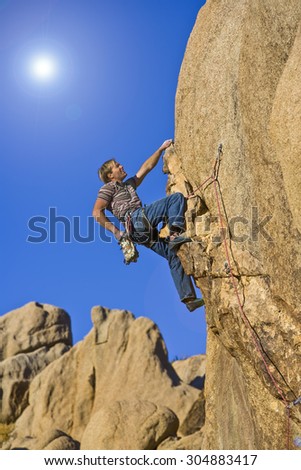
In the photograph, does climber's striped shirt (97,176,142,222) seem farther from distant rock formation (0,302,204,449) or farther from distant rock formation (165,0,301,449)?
distant rock formation (0,302,204,449)

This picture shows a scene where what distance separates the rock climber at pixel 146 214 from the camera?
29.9ft

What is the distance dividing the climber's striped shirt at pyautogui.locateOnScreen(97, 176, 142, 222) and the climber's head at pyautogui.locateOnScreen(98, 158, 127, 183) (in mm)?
120

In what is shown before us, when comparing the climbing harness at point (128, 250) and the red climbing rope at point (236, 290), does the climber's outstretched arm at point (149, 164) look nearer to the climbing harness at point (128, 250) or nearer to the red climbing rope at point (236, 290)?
the climbing harness at point (128, 250)

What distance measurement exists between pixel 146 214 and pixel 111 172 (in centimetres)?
113

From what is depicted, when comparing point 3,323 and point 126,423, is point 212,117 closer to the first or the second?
point 126,423

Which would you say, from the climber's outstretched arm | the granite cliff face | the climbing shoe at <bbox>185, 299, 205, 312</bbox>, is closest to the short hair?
the climber's outstretched arm

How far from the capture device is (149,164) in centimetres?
1038

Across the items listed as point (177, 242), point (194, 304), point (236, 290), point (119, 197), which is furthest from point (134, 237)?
point (236, 290)

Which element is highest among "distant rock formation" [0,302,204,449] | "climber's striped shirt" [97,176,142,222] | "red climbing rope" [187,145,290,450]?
"distant rock formation" [0,302,204,449]

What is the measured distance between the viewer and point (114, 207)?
32.2 ft

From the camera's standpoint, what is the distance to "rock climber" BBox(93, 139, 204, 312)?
9.11 meters

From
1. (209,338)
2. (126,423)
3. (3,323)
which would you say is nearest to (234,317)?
(209,338)

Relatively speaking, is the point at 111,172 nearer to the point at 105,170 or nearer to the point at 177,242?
the point at 105,170

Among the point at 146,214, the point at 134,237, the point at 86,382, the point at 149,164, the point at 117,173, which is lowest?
the point at 134,237
